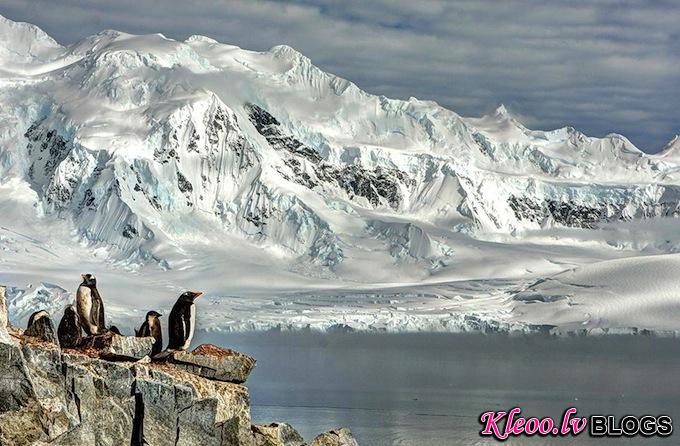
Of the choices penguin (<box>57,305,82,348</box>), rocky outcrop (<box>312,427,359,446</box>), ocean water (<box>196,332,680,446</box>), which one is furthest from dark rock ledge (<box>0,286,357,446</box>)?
ocean water (<box>196,332,680,446</box>)

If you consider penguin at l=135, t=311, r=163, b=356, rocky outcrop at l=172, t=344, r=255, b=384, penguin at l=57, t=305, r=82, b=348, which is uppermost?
penguin at l=135, t=311, r=163, b=356

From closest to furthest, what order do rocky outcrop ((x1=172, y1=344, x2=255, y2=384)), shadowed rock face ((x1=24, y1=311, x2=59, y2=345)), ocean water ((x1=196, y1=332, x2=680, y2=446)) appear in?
1. shadowed rock face ((x1=24, y1=311, x2=59, y2=345))
2. rocky outcrop ((x1=172, y1=344, x2=255, y2=384))
3. ocean water ((x1=196, y1=332, x2=680, y2=446))

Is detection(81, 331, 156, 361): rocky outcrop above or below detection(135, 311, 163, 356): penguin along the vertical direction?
below

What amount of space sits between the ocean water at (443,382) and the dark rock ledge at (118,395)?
33692 millimetres

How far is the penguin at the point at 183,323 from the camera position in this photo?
817 inches

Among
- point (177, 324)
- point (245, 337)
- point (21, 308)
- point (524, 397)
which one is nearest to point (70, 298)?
point (21, 308)

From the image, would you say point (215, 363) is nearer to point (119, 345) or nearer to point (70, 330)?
point (119, 345)

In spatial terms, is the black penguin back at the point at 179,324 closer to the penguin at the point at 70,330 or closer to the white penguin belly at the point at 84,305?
the penguin at the point at 70,330

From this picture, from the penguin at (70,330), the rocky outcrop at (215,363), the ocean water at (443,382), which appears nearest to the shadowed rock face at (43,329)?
the penguin at (70,330)

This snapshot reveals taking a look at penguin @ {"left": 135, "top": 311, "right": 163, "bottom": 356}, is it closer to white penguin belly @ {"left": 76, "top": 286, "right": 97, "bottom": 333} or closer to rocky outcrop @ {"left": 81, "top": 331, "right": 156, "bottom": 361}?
rocky outcrop @ {"left": 81, "top": 331, "right": 156, "bottom": 361}

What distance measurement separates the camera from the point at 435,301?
190250 mm

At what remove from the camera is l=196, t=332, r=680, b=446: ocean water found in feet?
208

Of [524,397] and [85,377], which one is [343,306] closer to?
[524,397]

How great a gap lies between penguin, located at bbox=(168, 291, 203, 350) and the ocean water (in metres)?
32.8
